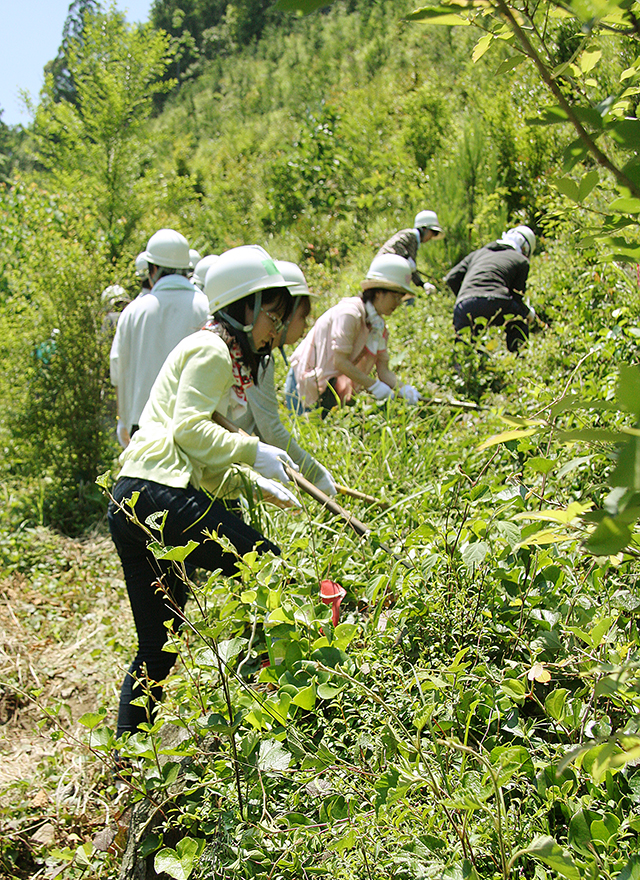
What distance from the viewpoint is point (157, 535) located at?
203 centimetres

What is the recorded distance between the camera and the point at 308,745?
1.45 meters

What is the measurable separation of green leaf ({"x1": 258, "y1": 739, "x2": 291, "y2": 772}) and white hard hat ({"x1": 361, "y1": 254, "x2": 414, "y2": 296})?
10.0ft

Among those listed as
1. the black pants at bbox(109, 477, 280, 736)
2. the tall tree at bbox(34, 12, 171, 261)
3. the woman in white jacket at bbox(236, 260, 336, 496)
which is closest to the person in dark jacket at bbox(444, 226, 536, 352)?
the woman in white jacket at bbox(236, 260, 336, 496)

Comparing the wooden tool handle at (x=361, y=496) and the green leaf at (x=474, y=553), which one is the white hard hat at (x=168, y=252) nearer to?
the wooden tool handle at (x=361, y=496)

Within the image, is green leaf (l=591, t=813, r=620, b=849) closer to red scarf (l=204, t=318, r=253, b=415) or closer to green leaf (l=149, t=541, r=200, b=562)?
green leaf (l=149, t=541, r=200, b=562)

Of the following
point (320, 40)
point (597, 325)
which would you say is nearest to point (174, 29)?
point (320, 40)

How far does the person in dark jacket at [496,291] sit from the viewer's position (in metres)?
4.68

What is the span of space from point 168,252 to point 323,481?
222 centimetres

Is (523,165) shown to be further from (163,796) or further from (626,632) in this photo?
(163,796)

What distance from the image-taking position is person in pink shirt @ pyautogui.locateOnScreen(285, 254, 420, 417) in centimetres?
384

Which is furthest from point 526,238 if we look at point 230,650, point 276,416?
point 230,650

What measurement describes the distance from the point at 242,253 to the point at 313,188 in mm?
9853

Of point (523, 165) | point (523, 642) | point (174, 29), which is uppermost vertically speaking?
point (174, 29)

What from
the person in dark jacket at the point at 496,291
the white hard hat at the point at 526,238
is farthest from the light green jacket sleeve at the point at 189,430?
the white hard hat at the point at 526,238
